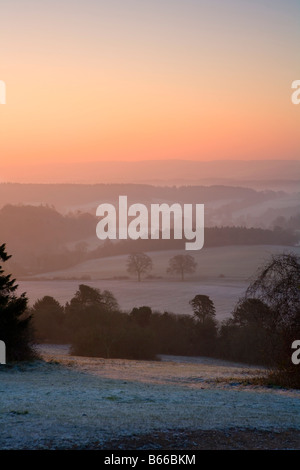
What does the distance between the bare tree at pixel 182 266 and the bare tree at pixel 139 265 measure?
15.6 feet

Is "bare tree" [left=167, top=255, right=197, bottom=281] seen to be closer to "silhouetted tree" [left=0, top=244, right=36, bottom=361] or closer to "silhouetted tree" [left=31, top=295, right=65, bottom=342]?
"silhouetted tree" [left=31, top=295, right=65, bottom=342]

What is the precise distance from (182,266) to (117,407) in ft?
392

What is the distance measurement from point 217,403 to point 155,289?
99.0 meters

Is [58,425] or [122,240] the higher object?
[122,240]

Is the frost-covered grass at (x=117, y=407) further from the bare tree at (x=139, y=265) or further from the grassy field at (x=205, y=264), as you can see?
the bare tree at (x=139, y=265)

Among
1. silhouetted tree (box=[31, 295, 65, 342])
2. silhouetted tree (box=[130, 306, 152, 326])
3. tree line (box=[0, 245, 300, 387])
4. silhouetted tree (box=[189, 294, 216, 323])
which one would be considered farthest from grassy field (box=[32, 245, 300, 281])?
silhouetted tree (box=[31, 295, 65, 342])

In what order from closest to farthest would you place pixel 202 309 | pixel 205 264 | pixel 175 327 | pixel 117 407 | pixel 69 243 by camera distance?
pixel 117 407
pixel 175 327
pixel 202 309
pixel 205 264
pixel 69 243

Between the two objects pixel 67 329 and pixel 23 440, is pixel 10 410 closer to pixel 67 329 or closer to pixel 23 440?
pixel 23 440

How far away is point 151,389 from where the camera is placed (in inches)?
997

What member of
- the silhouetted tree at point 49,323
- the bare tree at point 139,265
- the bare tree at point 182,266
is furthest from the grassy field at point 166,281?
the silhouetted tree at point 49,323

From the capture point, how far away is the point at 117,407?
1905cm

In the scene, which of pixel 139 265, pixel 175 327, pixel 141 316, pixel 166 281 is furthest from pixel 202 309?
pixel 139 265

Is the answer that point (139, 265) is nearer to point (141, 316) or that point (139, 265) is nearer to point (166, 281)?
point (166, 281)

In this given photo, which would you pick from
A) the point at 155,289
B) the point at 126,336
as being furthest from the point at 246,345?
the point at 155,289
